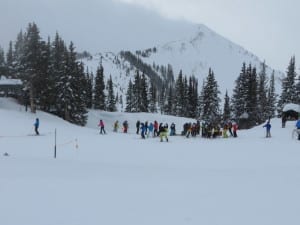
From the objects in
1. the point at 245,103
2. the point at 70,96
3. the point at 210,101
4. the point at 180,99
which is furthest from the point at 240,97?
the point at 70,96

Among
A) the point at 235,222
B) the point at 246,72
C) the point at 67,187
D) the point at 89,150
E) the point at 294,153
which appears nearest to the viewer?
the point at 235,222

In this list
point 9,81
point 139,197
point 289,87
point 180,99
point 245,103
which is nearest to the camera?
point 139,197

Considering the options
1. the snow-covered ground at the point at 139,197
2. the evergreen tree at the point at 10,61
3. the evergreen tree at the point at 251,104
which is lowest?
the snow-covered ground at the point at 139,197

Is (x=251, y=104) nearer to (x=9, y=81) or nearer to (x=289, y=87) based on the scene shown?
(x=289, y=87)

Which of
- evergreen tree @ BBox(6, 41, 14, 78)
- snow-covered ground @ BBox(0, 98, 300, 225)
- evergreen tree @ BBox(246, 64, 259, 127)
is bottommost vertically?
snow-covered ground @ BBox(0, 98, 300, 225)

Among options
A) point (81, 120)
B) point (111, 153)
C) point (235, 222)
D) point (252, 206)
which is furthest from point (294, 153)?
point (81, 120)

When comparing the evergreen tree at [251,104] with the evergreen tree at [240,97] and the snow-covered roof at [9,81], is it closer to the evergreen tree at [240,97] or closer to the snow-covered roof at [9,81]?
the evergreen tree at [240,97]

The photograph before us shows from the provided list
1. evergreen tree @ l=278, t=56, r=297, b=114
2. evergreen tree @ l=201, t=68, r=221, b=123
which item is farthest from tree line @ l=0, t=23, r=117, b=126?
evergreen tree @ l=278, t=56, r=297, b=114

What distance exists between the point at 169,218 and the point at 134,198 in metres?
1.35

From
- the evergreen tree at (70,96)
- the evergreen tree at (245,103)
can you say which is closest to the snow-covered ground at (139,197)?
the evergreen tree at (70,96)

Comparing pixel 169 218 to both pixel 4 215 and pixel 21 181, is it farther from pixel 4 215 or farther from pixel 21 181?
pixel 21 181

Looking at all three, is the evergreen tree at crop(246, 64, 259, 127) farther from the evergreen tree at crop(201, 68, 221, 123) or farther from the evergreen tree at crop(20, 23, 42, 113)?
the evergreen tree at crop(20, 23, 42, 113)

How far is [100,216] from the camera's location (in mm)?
6176

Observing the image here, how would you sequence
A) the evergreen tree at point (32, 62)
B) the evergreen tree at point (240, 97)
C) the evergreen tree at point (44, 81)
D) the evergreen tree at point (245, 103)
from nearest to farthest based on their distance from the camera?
the evergreen tree at point (32, 62)
the evergreen tree at point (44, 81)
the evergreen tree at point (245, 103)
the evergreen tree at point (240, 97)
